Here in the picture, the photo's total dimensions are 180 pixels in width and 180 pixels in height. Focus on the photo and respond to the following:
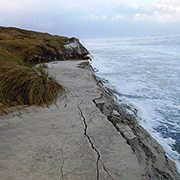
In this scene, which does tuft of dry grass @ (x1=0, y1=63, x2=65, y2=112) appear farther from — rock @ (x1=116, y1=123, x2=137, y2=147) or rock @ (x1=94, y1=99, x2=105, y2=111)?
rock @ (x1=116, y1=123, x2=137, y2=147)

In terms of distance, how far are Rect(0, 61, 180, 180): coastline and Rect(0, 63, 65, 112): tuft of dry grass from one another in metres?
0.26

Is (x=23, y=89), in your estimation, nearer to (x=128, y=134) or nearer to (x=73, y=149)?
(x=73, y=149)

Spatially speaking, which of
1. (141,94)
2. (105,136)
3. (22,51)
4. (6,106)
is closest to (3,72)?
(6,106)

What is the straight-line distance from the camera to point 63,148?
1398 mm

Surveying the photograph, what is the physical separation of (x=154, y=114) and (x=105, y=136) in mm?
1926

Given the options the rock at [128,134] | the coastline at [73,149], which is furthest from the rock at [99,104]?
the rock at [128,134]

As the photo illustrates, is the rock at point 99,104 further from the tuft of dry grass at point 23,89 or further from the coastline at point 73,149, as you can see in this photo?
the tuft of dry grass at point 23,89

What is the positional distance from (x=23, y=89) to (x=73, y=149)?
148 centimetres

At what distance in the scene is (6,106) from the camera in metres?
2.15

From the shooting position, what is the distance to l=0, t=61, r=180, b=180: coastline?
1.17 metres

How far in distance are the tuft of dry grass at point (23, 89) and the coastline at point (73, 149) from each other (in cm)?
26

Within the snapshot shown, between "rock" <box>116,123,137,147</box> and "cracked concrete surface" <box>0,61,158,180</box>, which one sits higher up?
"cracked concrete surface" <box>0,61,158,180</box>

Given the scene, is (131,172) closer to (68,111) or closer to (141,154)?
(141,154)

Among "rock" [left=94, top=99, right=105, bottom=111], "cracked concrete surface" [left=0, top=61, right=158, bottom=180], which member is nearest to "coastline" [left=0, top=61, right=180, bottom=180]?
"cracked concrete surface" [left=0, top=61, right=158, bottom=180]
